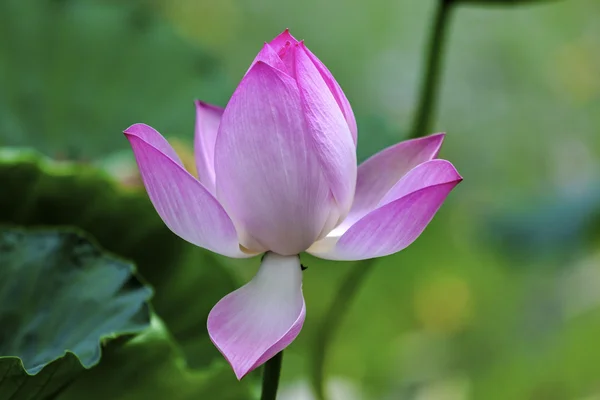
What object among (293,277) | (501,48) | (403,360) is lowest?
(403,360)

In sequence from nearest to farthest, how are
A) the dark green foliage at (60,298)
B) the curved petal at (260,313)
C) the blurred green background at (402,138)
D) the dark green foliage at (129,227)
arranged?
the curved petal at (260,313) → the dark green foliage at (60,298) → the dark green foliage at (129,227) → the blurred green background at (402,138)

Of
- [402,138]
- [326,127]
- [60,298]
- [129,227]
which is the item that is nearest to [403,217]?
[326,127]

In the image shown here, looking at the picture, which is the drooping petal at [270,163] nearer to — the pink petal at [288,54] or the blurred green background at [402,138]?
the pink petal at [288,54]

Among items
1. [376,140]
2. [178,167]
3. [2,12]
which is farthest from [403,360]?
[178,167]

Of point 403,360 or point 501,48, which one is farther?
point 501,48

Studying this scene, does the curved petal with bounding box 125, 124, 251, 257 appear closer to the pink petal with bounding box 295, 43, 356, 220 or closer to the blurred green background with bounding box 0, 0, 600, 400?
the pink petal with bounding box 295, 43, 356, 220

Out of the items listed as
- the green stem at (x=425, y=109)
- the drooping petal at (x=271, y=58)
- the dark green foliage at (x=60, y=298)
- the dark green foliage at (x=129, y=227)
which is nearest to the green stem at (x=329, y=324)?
the green stem at (x=425, y=109)

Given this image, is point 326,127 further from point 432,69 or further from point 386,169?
point 432,69

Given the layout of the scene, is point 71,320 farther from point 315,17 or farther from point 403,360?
point 315,17

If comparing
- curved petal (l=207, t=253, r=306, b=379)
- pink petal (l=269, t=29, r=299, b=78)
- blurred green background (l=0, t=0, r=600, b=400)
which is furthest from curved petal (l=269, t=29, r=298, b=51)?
blurred green background (l=0, t=0, r=600, b=400)
